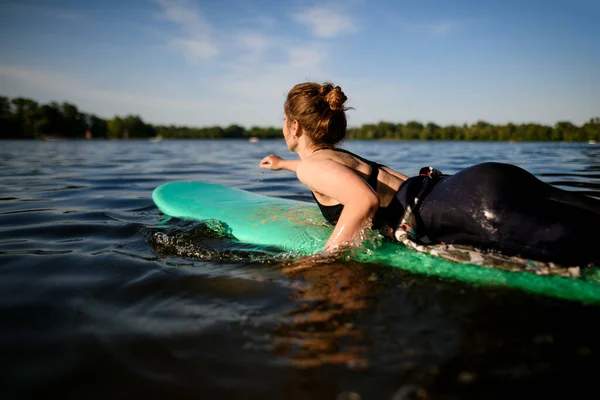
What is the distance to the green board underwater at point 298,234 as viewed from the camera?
209 centimetres

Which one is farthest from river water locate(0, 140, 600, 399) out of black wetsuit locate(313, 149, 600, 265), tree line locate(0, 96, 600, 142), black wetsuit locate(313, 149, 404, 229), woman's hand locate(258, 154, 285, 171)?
tree line locate(0, 96, 600, 142)

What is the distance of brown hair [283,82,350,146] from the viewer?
292cm

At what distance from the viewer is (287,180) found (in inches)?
335

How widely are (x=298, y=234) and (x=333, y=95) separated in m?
1.26

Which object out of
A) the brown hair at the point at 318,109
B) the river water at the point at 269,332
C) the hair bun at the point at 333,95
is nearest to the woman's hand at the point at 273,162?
Answer: the brown hair at the point at 318,109

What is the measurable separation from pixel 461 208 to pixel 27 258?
3.35 metres

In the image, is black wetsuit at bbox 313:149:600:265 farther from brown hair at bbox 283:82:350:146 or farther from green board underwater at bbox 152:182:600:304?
brown hair at bbox 283:82:350:146

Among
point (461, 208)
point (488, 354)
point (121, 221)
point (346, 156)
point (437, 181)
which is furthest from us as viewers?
point (121, 221)

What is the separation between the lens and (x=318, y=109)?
2.94m

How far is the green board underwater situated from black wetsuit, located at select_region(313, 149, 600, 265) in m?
0.16

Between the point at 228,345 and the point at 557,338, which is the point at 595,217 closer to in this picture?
the point at 557,338

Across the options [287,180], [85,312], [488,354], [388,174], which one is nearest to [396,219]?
[388,174]

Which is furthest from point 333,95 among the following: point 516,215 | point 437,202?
point 516,215

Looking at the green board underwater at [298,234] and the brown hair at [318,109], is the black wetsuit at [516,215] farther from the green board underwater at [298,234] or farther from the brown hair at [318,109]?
the brown hair at [318,109]
